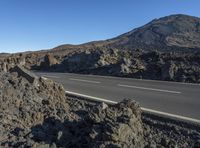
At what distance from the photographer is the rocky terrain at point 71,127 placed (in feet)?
17.8

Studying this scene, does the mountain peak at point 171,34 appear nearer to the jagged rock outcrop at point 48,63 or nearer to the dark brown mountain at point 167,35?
the dark brown mountain at point 167,35

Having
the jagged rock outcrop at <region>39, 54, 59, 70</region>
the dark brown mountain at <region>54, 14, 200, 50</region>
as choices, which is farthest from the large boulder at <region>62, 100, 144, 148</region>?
the dark brown mountain at <region>54, 14, 200, 50</region>

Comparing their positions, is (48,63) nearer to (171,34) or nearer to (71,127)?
(71,127)

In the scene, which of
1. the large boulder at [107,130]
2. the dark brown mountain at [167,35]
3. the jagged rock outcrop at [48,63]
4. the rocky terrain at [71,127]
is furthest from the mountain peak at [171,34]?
the large boulder at [107,130]

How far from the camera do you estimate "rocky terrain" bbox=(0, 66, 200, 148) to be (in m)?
5.44

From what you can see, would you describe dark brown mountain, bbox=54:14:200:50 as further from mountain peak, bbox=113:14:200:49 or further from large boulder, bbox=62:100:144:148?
large boulder, bbox=62:100:144:148

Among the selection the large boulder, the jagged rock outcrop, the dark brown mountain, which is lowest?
the large boulder

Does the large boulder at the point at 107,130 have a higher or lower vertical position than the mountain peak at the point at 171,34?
lower

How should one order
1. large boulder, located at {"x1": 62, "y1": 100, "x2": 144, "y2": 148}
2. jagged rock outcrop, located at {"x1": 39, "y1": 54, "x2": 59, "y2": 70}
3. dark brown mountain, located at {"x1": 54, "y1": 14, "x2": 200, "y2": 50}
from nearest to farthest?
1. large boulder, located at {"x1": 62, "y1": 100, "x2": 144, "y2": 148}
2. jagged rock outcrop, located at {"x1": 39, "y1": 54, "x2": 59, "y2": 70}
3. dark brown mountain, located at {"x1": 54, "y1": 14, "x2": 200, "y2": 50}

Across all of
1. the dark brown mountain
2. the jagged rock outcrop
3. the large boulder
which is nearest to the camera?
the large boulder

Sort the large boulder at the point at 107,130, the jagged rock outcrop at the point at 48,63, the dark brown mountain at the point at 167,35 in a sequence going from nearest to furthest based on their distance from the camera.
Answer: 1. the large boulder at the point at 107,130
2. the jagged rock outcrop at the point at 48,63
3. the dark brown mountain at the point at 167,35

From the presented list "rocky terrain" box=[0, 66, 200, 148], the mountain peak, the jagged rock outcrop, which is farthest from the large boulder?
the mountain peak

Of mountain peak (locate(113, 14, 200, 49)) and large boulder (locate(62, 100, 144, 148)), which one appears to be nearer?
large boulder (locate(62, 100, 144, 148))

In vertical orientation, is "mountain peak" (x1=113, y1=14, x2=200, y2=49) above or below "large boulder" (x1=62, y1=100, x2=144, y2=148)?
above
